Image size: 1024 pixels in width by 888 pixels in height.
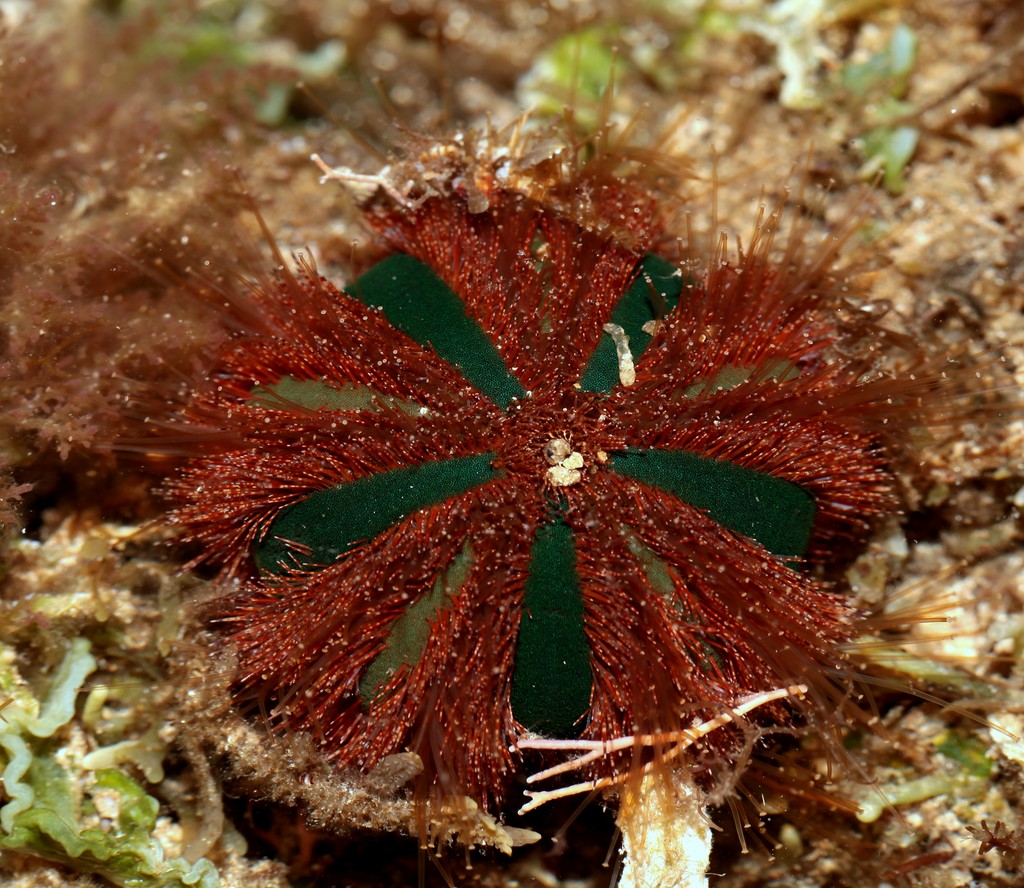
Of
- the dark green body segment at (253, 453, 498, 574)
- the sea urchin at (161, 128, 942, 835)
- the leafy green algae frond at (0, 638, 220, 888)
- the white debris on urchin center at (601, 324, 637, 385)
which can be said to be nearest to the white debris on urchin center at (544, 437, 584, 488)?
the sea urchin at (161, 128, 942, 835)

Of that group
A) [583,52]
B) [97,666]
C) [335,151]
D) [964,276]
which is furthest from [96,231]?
[964,276]

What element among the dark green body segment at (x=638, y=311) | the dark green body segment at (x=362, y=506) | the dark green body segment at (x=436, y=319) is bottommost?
the dark green body segment at (x=362, y=506)

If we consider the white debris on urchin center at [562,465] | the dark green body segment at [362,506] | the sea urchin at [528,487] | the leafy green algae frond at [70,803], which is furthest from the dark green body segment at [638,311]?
the leafy green algae frond at [70,803]

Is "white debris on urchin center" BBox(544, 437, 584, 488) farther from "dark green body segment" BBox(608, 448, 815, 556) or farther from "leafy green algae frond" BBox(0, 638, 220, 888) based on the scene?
"leafy green algae frond" BBox(0, 638, 220, 888)

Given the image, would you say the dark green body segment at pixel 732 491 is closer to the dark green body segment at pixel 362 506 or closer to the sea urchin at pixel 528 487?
the sea urchin at pixel 528 487

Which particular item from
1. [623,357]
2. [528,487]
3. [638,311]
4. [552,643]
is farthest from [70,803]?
[638,311]

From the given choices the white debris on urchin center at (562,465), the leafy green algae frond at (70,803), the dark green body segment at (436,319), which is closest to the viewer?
the white debris on urchin center at (562,465)

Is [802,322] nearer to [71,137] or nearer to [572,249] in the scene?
[572,249]
